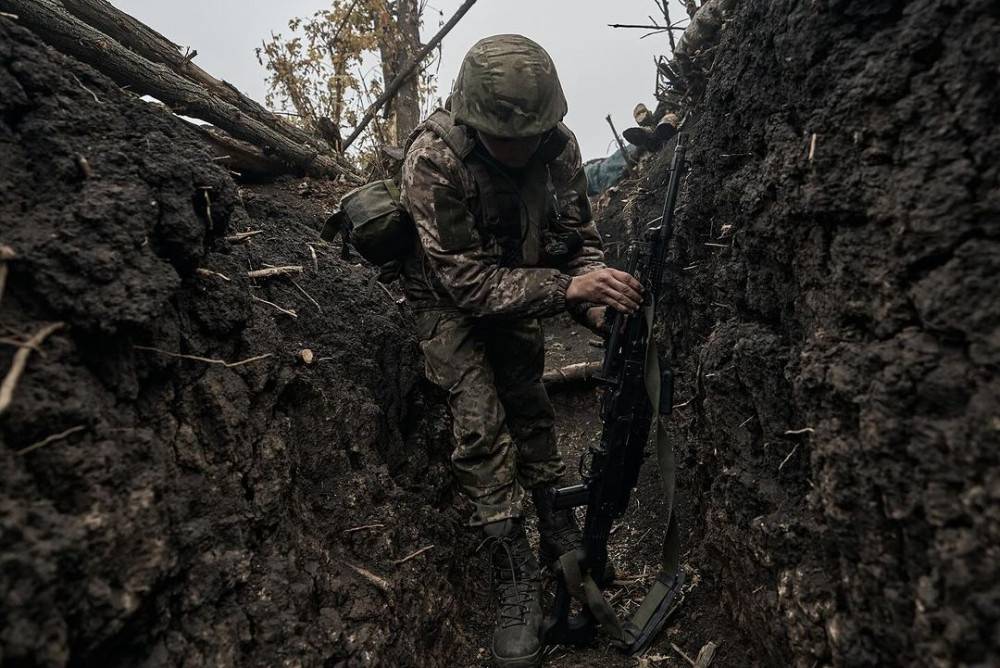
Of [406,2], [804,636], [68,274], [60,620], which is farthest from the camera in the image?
[406,2]

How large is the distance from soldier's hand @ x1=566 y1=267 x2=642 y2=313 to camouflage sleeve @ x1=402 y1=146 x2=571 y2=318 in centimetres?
16

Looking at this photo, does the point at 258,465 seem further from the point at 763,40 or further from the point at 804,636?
the point at 763,40

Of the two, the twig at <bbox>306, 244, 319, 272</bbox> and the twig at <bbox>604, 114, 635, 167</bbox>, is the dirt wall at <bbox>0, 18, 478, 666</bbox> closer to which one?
the twig at <bbox>306, 244, 319, 272</bbox>

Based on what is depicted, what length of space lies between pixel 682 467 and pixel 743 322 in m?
1.09

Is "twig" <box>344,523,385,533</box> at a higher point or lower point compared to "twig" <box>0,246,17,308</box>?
lower

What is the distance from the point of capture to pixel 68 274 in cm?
173

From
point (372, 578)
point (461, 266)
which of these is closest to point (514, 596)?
point (372, 578)

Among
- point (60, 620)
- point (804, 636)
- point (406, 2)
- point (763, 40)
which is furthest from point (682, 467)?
point (406, 2)

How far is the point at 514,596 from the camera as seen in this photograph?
2.84 m

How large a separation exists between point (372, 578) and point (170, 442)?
3.15ft

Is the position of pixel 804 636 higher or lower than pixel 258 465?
lower

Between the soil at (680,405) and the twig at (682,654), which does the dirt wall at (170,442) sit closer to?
the soil at (680,405)

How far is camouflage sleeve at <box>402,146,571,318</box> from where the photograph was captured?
2824 mm

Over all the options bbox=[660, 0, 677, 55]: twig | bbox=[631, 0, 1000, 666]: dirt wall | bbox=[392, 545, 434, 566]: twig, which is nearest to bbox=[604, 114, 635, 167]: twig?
bbox=[660, 0, 677, 55]: twig
